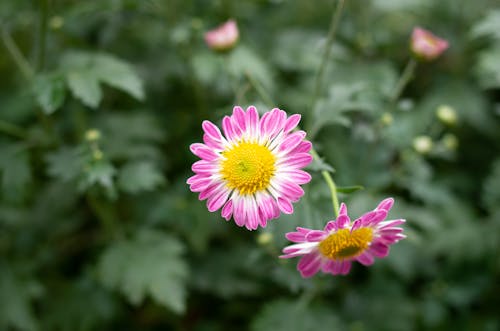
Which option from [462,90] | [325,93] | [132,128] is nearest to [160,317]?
[132,128]

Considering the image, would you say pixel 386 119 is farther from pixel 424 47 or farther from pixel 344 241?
pixel 344 241

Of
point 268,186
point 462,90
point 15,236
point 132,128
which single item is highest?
point 462,90

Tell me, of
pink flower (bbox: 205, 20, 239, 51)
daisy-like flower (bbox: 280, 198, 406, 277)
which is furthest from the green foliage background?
daisy-like flower (bbox: 280, 198, 406, 277)

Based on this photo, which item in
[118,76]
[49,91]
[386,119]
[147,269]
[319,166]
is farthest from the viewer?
[147,269]

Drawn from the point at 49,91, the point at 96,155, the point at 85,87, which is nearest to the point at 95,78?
the point at 85,87

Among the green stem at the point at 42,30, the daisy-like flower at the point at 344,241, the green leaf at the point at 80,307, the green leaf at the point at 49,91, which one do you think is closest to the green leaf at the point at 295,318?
the green leaf at the point at 80,307

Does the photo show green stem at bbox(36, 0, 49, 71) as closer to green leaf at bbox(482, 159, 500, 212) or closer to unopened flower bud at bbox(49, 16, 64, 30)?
unopened flower bud at bbox(49, 16, 64, 30)

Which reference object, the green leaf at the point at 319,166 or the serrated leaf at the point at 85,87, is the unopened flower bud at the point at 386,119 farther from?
the serrated leaf at the point at 85,87

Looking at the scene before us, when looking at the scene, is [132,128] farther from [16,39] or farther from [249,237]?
[16,39]
